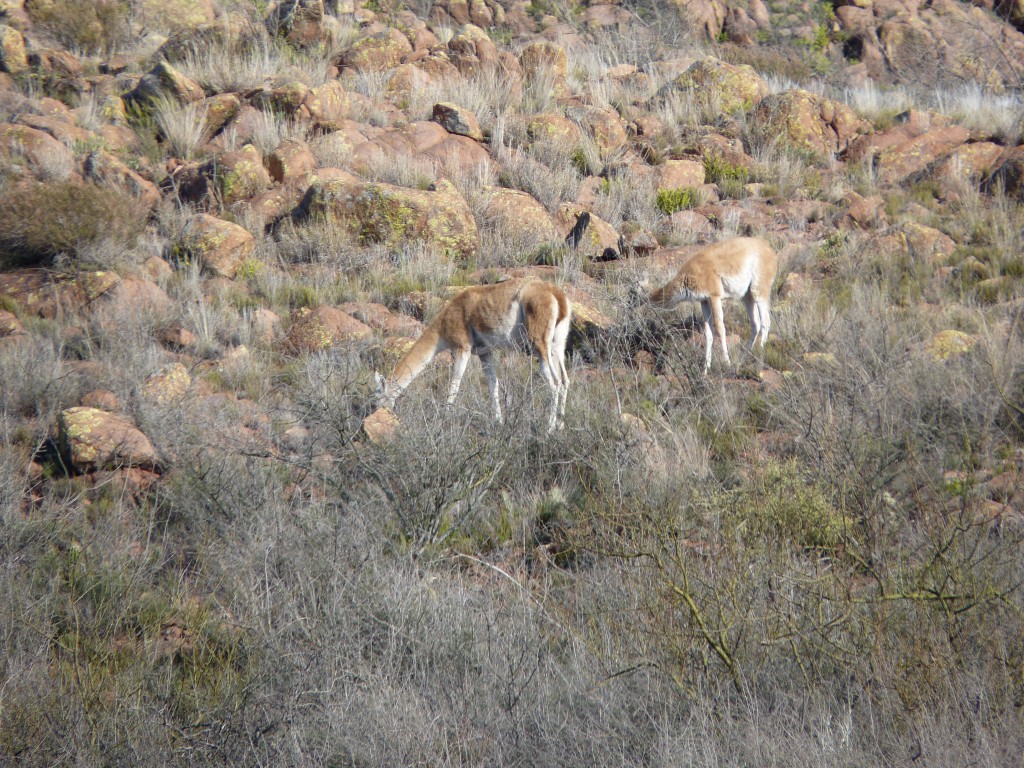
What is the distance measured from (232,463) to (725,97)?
14148 millimetres

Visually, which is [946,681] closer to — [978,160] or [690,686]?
[690,686]

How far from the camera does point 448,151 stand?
15508 millimetres

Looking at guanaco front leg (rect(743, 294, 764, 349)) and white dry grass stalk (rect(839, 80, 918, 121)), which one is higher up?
white dry grass stalk (rect(839, 80, 918, 121))

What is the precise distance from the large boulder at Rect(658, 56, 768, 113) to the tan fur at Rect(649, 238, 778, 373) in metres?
7.63

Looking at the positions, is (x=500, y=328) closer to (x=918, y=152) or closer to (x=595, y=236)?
(x=595, y=236)

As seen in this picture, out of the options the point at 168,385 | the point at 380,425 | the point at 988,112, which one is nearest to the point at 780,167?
the point at 988,112

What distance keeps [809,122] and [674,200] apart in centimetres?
411

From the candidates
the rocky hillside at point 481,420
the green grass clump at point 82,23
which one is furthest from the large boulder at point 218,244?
the green grass clump at point 82,23

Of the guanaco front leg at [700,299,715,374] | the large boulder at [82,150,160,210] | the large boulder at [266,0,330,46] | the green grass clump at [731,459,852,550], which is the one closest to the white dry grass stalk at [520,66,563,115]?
the large boulder at [266,0,330,46]

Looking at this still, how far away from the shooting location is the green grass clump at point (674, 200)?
1491cm

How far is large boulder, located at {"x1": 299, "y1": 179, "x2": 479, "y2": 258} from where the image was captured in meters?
13.0

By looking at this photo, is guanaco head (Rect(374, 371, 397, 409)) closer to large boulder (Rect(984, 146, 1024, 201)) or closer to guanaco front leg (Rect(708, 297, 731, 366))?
guanaco front leg (Rect(708, 297, 731, 366))

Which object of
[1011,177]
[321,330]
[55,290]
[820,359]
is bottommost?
[55,290]

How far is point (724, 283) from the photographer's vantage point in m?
11.1
